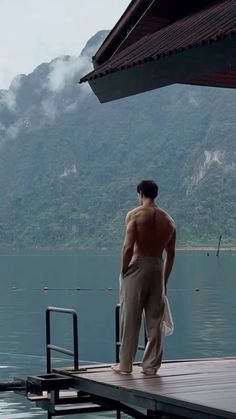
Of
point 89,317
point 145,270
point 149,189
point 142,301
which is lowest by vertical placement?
point 89,317

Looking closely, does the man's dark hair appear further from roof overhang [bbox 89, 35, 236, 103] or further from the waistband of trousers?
roof overhang [bbox 89, 35, 236, 103]

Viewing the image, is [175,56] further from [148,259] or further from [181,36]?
[148,259]

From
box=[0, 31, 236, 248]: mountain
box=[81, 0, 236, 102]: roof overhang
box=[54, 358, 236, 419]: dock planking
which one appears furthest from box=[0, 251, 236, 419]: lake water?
box=[0, 31, 236, 248]: mountain

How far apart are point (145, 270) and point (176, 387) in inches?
42.0

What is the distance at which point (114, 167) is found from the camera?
589 ft

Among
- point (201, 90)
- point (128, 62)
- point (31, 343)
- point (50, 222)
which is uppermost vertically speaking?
point (201, 90)

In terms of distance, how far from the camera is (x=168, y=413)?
23.6 feet

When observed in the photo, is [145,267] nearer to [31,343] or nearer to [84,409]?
[84,409]

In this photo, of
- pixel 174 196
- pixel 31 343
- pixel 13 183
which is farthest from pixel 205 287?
pixel 13 183

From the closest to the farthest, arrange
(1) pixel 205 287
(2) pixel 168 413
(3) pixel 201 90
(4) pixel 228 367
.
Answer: (2) pixel 168 413 < (4) pixel 228 367 < (1) pixel 205 287 < (3) pixel 201 90

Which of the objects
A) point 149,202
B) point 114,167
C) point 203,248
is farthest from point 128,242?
point 114,167

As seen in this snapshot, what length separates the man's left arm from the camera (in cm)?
823

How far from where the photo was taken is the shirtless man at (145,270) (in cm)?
826

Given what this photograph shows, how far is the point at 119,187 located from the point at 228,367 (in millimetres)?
163728
